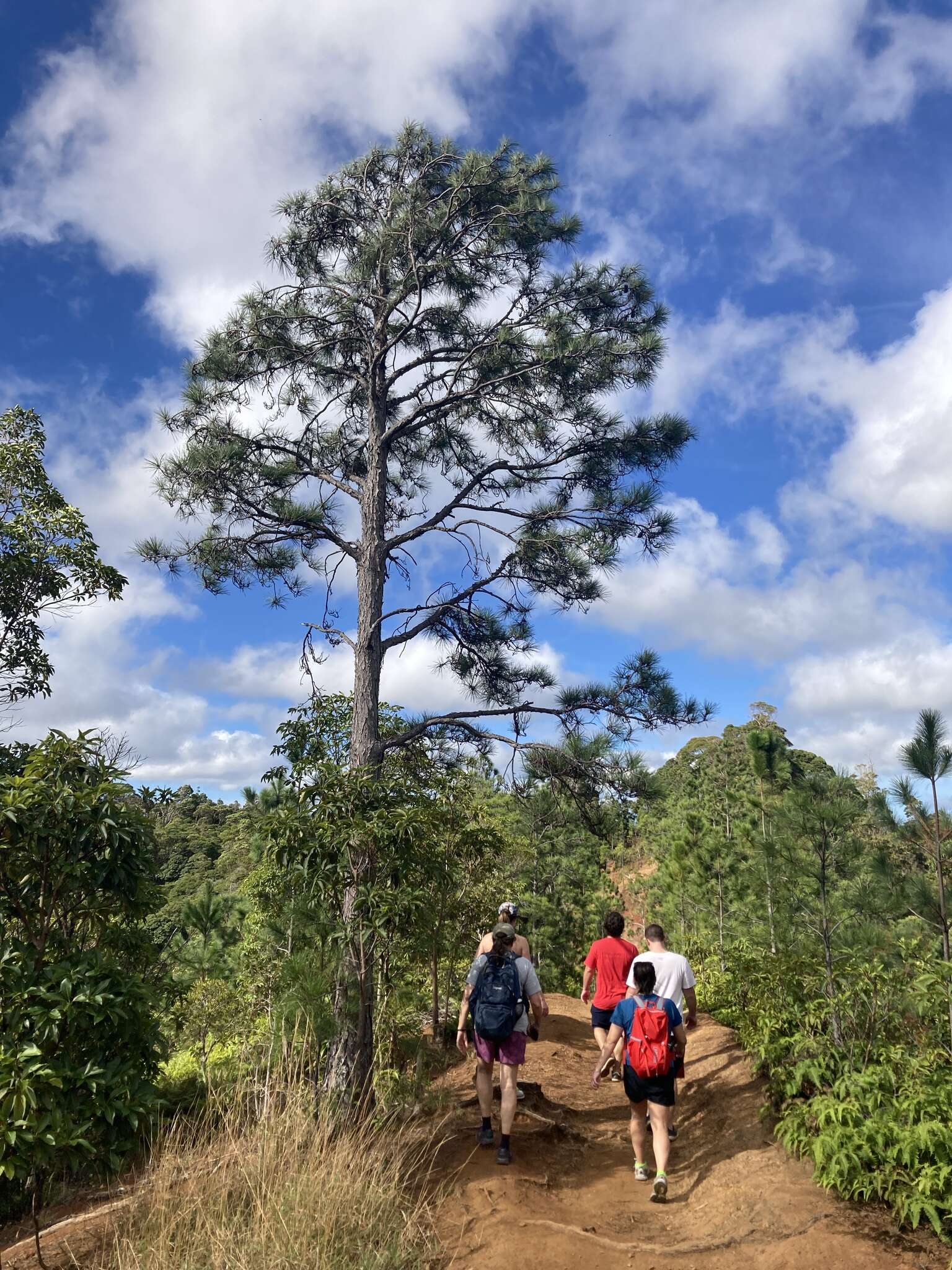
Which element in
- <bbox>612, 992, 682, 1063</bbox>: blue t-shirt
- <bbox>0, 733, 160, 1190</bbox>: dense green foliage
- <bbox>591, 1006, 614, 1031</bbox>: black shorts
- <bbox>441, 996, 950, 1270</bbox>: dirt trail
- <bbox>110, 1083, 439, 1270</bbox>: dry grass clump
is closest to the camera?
<bbox>110, 1083, 439, 1270</bbox>: dry grass clump

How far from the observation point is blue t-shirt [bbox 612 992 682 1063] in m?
5.21

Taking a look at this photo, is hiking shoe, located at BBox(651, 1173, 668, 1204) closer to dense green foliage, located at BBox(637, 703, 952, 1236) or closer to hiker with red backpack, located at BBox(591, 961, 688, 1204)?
hiker with red backpack, located at BBox(591, 961, 688, 1204)

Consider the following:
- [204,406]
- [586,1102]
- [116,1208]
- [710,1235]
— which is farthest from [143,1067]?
[204,406]

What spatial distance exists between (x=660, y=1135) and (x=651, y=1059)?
474 mm

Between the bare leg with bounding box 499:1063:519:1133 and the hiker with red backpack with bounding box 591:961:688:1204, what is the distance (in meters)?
0.73

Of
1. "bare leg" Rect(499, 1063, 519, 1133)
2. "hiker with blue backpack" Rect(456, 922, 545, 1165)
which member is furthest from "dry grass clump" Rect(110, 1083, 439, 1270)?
"hiker with blue backpack" Rect(456, 922, 545, 1165)

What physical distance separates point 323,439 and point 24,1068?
7.88 metres

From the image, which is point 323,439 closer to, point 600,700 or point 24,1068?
point 600,700

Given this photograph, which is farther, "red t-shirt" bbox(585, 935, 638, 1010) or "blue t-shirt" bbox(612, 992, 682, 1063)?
"red t-shirt" bbox(585, 935, 638, 1010)

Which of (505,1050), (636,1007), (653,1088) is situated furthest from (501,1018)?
(653,1088)

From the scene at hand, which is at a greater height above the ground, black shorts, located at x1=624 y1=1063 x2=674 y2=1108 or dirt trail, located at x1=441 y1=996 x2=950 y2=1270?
black shorts, located at x1=624 y1=1063 x2=674 y2=1108

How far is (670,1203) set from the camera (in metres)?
5.11

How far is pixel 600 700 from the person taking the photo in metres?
8.41

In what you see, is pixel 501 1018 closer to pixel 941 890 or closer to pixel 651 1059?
pixel 651 1059
